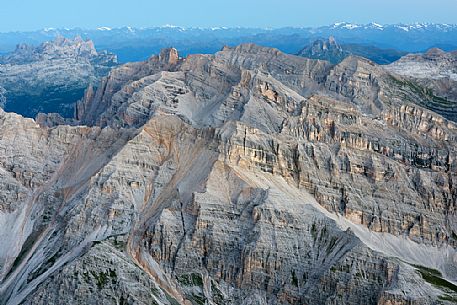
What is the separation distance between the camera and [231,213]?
4906 inches

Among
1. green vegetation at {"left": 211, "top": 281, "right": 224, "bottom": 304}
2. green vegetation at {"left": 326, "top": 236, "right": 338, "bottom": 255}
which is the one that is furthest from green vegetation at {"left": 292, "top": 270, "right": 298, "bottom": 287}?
green vegetation at {"left": 211, "top": 281, "right": 224, "bottom": 304}

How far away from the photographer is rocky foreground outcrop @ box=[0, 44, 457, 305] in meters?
108

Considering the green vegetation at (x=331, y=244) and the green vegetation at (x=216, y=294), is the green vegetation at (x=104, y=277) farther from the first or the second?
the green vegetation at (x=331, y=244)

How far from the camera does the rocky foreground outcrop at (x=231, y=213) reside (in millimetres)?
108375

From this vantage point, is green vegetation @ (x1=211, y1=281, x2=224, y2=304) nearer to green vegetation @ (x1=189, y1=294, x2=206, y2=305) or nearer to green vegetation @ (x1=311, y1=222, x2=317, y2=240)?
green vegetation @ (x1=189, y1=294, x2=206, y2=305)

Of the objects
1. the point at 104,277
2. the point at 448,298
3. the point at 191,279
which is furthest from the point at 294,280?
the point at 104,277

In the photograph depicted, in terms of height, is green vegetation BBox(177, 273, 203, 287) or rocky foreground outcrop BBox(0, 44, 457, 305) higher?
rocky foreground outcrop BBox(0, 44, 457, 305)

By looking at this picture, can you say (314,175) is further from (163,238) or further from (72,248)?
(72,248)

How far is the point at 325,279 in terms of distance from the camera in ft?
362

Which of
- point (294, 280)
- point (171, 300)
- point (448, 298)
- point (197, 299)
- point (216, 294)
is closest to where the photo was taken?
point (448, 298)

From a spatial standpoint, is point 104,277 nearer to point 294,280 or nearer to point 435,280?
point 294,280

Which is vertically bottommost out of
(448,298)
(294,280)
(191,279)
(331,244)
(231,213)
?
(191,279)

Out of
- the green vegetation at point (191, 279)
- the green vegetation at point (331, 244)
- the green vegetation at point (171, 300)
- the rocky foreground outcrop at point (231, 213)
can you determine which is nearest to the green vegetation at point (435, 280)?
the rocky foreground outcrop at point (231, 213)

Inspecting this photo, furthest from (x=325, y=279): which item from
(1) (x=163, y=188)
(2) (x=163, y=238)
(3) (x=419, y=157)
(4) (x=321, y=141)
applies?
(3) (x=419, y=157)
